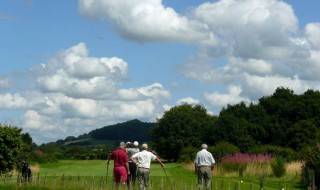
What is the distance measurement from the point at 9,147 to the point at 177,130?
6184cm

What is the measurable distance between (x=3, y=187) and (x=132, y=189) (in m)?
5.84

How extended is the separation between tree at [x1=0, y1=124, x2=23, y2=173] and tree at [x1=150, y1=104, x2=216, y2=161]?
56527 mm

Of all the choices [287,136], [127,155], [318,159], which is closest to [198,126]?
[287,136]

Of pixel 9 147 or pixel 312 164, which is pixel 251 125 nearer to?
pixel 9 147

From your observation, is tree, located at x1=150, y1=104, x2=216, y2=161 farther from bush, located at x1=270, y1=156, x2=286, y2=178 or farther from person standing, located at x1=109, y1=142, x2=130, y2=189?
person standing, located at x1=109, y1=142, x2=130, y2=189

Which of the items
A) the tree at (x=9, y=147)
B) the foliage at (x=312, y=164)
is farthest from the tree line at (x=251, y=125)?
the foliage at (x=312, y=164)

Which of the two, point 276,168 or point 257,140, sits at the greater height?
point 257,140

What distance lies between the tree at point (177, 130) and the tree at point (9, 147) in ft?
185

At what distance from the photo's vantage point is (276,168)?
132 feet

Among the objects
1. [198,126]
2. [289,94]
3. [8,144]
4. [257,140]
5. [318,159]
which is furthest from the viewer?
[198,126]

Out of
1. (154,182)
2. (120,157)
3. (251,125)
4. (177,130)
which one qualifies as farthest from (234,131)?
(120,157)

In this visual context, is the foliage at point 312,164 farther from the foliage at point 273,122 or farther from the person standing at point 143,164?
the foliage at point 273,122

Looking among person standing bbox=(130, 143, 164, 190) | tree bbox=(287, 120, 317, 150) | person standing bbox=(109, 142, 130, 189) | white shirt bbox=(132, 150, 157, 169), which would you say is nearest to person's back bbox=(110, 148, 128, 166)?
person standing bbox=(109, 142, 130, 189)

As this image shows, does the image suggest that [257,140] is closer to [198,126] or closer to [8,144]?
[198,126]
